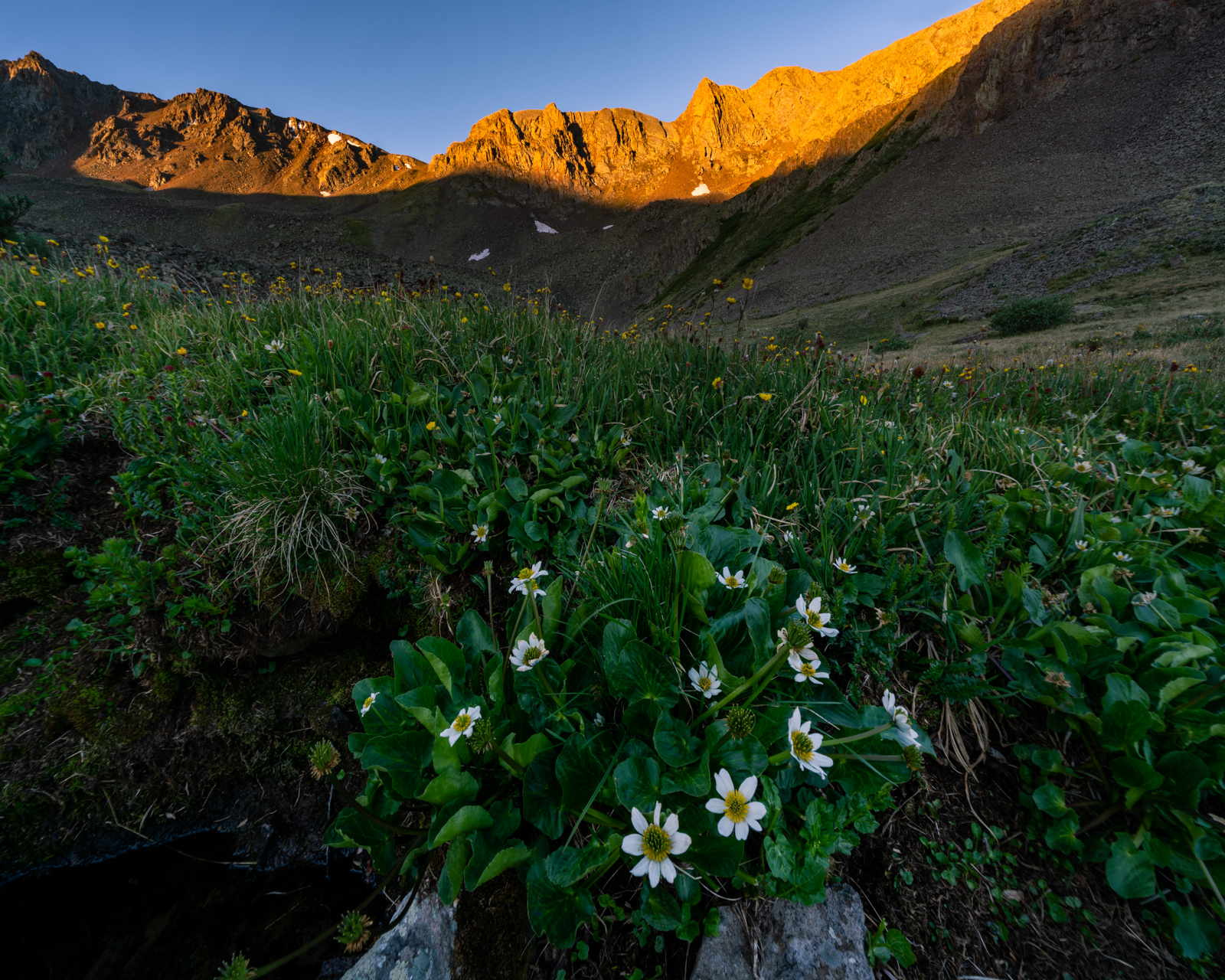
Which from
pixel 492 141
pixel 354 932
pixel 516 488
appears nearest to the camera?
pixel 354 932

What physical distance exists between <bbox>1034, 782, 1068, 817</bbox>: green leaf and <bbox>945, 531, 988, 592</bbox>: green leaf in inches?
24.2

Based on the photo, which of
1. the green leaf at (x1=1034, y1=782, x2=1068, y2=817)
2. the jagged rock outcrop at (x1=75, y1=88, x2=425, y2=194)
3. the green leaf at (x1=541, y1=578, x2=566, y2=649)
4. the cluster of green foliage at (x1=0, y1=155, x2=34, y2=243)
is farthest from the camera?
the jagged rock outcrop at (x1=75, y1=88, x2=425, y2=194)

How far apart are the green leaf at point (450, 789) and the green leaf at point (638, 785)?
0.39m

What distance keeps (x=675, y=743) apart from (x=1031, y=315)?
2192 cm

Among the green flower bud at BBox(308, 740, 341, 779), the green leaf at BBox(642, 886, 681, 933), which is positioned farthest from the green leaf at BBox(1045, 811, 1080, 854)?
the green flower bud at BBox(308, 740, 341, 779)

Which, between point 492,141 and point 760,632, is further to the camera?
point 492,141

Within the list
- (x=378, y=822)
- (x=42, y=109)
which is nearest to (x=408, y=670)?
(x=378, y=822)

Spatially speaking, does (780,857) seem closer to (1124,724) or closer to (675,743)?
(675,743)

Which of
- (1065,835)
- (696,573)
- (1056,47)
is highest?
(1056,47)

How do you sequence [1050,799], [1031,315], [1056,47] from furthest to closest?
1. [1056,47]
2. [1031,315]
3. [1050,799]

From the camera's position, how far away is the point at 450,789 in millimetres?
1233

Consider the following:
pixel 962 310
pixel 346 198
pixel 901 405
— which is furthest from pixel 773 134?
pixel 901 405

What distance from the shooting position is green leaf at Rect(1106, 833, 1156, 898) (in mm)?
1181

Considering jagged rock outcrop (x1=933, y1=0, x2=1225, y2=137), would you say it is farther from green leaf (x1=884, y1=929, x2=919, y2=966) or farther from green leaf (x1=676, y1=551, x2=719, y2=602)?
green leaf (x1=884, y1=929, x2=919, y2=966)
